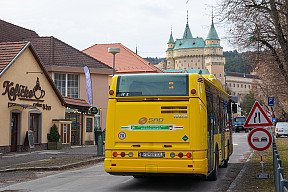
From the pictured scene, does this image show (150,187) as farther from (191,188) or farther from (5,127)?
(5,127)

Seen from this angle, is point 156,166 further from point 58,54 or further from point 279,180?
point 58,54

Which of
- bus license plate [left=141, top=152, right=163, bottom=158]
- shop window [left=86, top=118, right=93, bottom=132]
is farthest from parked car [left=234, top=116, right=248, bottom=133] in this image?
bus license plate [left=141, top=152, right=163, bottom=158]

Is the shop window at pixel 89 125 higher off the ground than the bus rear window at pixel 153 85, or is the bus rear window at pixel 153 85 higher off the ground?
the bus rear window at pixel 153 85

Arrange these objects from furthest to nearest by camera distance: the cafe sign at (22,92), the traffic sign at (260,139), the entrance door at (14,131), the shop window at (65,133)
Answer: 1. the shop window at (65,133)
2. the entrance door at (14,131)
3. the cafe sign at (22,92)
4. the traffic sign at (260,139)

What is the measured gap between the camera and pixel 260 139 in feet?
41.8

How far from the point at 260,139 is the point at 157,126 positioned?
3.22m

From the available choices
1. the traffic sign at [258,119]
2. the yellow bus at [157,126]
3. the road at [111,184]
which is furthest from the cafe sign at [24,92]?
the traffic sign at [258,119]

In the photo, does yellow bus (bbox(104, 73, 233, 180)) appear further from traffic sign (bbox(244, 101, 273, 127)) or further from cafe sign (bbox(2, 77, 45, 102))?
cafe sign (bbox(2, 77, 45, 102))

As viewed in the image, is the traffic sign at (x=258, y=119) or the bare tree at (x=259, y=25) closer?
the traffic sign at (x=258, y=119)

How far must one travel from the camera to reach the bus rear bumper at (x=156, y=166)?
10.9m

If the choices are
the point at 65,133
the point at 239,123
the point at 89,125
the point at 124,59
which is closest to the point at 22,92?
the point at 65,133

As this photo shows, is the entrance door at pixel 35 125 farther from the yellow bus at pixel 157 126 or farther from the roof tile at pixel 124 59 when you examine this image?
the roof tile at pixel 124 59

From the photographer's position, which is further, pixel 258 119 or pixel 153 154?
pixel 258 119

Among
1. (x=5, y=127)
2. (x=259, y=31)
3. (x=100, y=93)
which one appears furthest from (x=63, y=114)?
(x=259, y=31)
